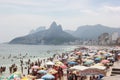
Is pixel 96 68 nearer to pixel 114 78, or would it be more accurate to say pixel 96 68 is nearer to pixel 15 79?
pixel 114 78

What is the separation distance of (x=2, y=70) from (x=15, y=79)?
20.5m

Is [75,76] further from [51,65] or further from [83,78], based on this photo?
[51,65]

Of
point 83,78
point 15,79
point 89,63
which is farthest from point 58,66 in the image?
point 15,79

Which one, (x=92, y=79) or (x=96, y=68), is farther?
(x=92, y=79)

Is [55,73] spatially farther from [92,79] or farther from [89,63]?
[89,63]

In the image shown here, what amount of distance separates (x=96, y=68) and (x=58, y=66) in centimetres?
1247

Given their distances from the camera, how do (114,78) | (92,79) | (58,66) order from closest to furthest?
1. (114,78)
2. (92,79)
3. (58,66)

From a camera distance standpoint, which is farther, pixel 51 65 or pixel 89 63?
pixel 51 65

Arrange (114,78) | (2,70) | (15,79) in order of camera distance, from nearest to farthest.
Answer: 1. (114,78)
2. (15,79)
3. (2,70)

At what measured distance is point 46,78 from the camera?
20422 mm

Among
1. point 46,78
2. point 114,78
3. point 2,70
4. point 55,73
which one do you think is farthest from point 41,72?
point 2,70

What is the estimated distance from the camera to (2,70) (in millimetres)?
39156

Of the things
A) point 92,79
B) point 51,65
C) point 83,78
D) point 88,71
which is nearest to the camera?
point 88,71

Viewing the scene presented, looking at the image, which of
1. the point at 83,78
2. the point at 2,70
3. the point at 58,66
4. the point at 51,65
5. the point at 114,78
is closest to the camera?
the point at 114,78
